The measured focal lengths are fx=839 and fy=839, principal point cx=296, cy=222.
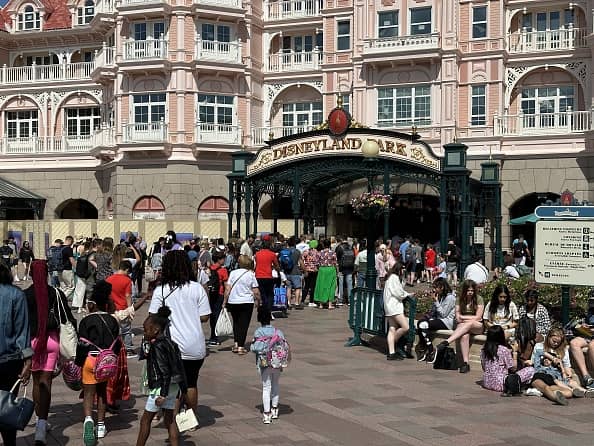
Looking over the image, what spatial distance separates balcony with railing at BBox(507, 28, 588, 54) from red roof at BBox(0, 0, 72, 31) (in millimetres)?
23105

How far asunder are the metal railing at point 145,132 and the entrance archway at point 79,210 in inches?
273

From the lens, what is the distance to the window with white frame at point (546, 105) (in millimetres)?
35406

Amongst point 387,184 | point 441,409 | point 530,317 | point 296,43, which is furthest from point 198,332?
point 296,43

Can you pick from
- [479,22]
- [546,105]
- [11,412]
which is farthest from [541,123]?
[11,412]

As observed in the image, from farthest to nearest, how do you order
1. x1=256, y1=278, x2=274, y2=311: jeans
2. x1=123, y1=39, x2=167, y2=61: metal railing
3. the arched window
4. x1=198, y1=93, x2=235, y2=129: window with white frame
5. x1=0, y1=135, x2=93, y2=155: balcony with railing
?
1. x1=0, y1=135, x2=93, y2=155: balcony with railing
2. x1=198, y1=93, x2=235, y2=129: window with white frame
3. the arched window
4. x1=123, y1=39, x2=167, y2=61: metal railing
5. x1=256, y1=278, x2=274, y2=311: jeans

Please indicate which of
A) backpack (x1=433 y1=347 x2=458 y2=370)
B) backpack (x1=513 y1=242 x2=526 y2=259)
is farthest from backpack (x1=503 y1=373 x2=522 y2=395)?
backpack (x1=513 y1=242 x2=526 y2=259)

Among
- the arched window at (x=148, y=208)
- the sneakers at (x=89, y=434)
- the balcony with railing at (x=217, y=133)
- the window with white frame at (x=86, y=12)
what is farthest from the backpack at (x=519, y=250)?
the window with white frame at (x=86, y=12)

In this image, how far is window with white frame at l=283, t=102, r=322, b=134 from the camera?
4109cm

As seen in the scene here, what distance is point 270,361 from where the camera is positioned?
9266mm

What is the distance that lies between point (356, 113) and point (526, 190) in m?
8.21

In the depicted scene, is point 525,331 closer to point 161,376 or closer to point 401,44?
point 161,376

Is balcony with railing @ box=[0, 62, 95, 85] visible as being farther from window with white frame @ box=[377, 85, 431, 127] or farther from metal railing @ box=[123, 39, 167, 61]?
window with white frame @ box=[377, 85, 431, 127]

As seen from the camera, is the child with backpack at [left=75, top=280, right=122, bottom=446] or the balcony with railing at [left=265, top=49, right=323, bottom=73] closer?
the child with backpack at [left=75, top=280, right=122, bottom=446]

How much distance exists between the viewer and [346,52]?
3881 cm
